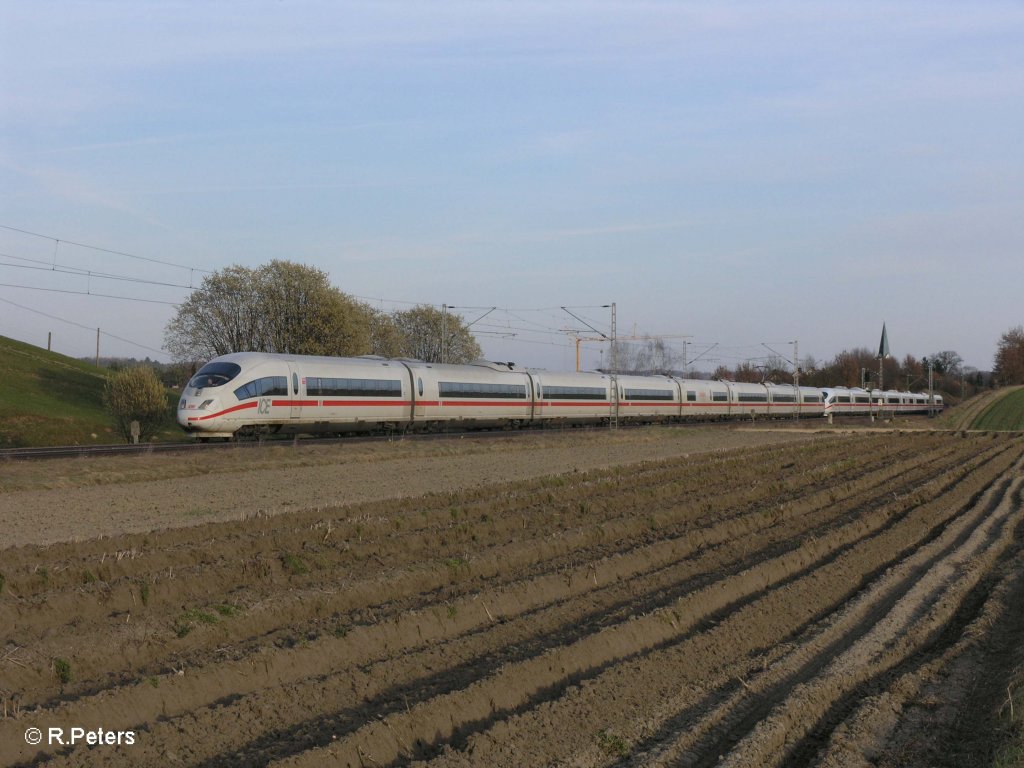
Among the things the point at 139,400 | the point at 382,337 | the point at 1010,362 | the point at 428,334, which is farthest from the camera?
the point at 1010,362

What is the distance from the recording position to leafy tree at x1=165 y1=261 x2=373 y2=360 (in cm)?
6650

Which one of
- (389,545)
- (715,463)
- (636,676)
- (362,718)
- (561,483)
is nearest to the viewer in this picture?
(362,718)

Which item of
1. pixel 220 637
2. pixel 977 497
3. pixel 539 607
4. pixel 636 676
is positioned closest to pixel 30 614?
pixel 220 637

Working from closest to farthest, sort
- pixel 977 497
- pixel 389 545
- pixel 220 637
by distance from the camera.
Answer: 1. pixel 220 637
2. pixel 389 545
3. pixel 977 497

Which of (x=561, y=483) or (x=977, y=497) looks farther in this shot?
(x=561, y=483)

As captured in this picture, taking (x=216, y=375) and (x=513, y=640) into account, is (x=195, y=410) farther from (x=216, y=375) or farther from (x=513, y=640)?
(x=513, y=640)

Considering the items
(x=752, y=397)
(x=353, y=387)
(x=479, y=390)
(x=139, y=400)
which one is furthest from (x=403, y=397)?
(x=752, y=397)

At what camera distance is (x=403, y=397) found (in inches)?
1539

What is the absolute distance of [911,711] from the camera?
25.4 ft

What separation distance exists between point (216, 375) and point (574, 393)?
25.5 meters

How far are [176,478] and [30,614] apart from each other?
583 inches

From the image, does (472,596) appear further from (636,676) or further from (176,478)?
(176,478)

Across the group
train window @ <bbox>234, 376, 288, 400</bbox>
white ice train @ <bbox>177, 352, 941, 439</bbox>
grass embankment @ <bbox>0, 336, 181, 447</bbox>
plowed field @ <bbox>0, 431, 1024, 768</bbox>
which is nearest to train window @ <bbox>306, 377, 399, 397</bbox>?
white ice train @ <bbox>177, 352, 941, 439</bbox>

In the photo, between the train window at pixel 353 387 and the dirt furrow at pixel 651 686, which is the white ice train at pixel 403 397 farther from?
the dirt furrow at pixel 651 686
